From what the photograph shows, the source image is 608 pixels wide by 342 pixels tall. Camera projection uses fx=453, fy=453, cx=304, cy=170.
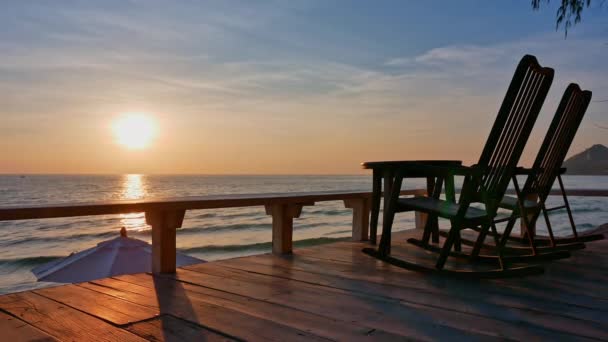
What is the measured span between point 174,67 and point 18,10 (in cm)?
409

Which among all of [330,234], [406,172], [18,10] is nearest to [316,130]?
[330,234]

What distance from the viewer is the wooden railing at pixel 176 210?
2.05 m

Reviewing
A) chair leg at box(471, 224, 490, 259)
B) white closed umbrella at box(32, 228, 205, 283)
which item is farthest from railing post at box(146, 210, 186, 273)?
white closed umbrella at box(32, 228, 205, 283)

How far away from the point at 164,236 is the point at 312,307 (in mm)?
1092

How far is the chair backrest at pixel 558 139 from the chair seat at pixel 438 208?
1.97ft

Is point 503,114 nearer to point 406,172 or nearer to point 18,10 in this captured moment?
point 406,172

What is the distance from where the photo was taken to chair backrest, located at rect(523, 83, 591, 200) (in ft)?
9.80

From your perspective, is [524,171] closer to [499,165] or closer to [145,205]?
[499,165]

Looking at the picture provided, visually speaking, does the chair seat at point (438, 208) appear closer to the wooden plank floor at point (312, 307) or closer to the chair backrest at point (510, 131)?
the chair backrest at point (510, 131)

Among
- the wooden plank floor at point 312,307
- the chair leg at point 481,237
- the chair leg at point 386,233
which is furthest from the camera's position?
the chair leg at point 386,233

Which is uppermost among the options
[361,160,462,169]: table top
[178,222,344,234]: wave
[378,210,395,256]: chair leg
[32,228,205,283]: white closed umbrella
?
[361,160,462,169]: table top

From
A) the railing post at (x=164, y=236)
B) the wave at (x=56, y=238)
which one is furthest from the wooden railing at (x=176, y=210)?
the wave at (x=56, y=238)

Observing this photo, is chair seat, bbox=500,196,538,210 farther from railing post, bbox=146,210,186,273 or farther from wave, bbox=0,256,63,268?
wave, bbox=0,256,63,268

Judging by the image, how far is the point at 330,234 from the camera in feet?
47.4
